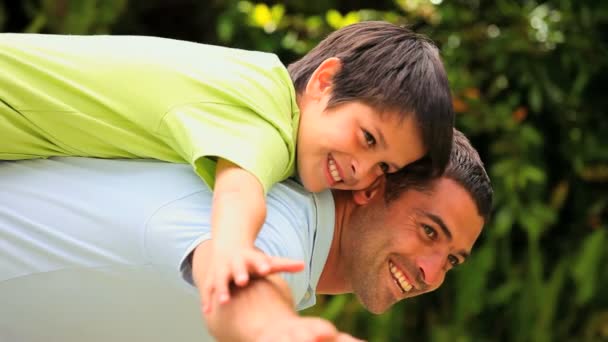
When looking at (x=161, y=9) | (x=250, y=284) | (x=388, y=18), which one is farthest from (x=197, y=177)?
(x=161, y=9)

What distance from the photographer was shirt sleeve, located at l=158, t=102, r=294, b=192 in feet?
6.75

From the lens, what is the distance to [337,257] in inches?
114

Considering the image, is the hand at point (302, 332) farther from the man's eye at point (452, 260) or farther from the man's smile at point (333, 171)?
the man's eye at point (452, 260)

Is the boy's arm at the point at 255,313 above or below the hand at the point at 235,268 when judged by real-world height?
below

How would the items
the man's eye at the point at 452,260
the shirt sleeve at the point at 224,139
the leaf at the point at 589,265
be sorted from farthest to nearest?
the leaf at the point at 589,265 → the man's eye at the point at 452,260 → the shirt sleeve at the point at 224,139

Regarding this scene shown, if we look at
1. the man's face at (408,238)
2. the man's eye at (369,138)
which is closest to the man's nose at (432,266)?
the man's face at (408,238)

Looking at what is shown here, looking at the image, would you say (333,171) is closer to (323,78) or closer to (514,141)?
(323,78)

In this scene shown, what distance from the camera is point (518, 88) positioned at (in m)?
5.96

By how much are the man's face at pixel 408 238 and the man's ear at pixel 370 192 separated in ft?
0.06

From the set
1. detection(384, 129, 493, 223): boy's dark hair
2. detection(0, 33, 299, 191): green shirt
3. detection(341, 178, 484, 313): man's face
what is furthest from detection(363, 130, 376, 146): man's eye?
detection(341, 178, 484, 313): man's face

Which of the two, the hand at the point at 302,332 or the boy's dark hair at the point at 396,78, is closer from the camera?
the hand at the point at 302,332

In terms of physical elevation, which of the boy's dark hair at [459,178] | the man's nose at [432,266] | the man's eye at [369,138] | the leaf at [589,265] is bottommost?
the leaf at [589,265]

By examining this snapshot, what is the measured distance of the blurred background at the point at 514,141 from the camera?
5777 mm

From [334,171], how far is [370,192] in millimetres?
426
